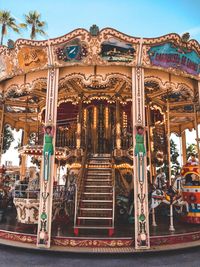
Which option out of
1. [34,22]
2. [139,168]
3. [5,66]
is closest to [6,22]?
[34,22]

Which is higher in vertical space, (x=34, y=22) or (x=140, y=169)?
(x=34, y=22)

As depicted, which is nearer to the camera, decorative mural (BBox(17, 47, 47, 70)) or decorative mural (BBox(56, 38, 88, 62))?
decorative mural (BBox(56, 38, 88, 62))

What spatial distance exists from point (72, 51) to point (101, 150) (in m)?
5.19

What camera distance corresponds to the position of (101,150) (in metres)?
11.4

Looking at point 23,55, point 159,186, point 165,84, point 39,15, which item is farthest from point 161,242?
point 39,15

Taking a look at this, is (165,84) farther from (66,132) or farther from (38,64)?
(66,132)

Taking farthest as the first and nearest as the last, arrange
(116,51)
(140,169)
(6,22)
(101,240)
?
(6,22), (116,51), (140,169), (101,240)

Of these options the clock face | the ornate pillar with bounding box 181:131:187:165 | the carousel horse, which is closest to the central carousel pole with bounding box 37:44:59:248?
the clock face

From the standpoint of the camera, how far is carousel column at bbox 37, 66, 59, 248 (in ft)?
21.5

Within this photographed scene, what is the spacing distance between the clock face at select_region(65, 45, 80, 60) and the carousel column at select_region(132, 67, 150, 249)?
1.81 m

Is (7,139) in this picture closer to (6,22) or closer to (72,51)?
(6,22)

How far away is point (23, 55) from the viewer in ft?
25.9

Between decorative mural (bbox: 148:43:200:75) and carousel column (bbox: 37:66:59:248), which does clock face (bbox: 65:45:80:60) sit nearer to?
carousel column (bbox: 37:66:59:248)

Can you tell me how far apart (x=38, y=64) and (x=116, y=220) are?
624cm
